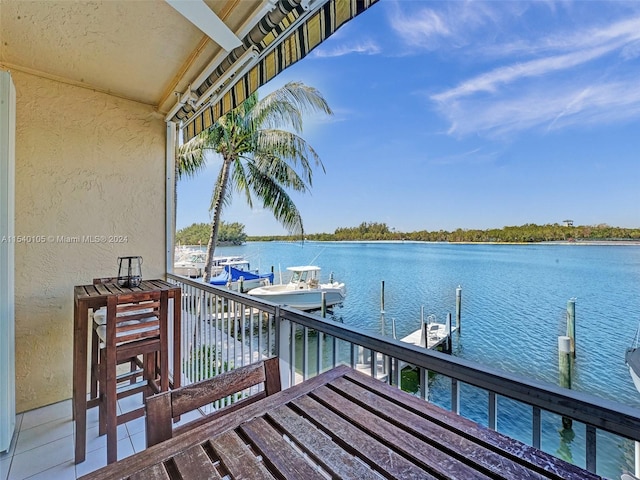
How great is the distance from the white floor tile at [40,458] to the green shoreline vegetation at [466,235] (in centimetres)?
632

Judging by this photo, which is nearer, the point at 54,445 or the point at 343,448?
the point at 343,448

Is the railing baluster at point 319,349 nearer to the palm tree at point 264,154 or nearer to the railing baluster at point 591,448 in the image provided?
the railing baluster at point 591,448

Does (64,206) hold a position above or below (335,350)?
above

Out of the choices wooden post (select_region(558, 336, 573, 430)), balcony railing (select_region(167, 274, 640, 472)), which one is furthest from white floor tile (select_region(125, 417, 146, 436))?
wooden post (select_region(558, 336, 573, 430))

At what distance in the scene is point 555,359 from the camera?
8531 millimetres

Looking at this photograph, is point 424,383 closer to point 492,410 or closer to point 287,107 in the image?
point 492,410

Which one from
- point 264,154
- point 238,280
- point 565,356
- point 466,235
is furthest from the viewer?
point 466,235

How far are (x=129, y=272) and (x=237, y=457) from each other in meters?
2.10

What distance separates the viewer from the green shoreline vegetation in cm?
895

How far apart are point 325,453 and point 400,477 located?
18cm

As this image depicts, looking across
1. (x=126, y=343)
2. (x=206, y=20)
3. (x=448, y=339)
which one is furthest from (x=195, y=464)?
(x=448, y=339)

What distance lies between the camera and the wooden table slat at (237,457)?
0.66 metres

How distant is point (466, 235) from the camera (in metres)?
14.7

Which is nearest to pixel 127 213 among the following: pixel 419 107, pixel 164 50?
pixel 164 50
